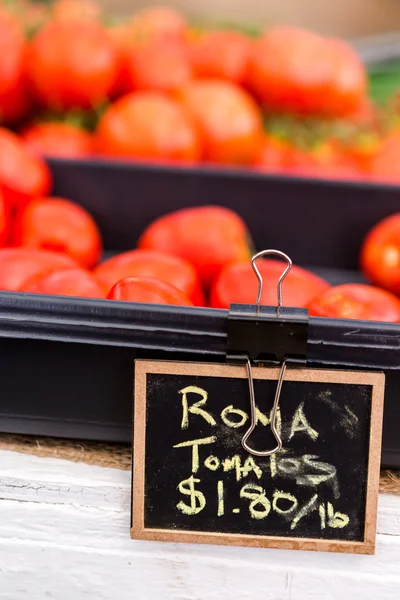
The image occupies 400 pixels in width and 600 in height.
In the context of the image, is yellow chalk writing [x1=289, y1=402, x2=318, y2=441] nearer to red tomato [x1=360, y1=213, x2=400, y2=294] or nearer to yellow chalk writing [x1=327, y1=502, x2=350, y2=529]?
yellow chalk writing [x1=327, y1=502, x2=350, y2=529]

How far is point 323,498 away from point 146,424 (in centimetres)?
16

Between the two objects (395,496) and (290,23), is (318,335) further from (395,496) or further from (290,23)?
(290,23)

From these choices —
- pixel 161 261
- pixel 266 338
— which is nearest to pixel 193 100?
pixel 161 261

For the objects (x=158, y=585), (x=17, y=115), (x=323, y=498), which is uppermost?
(x=17, y=115)

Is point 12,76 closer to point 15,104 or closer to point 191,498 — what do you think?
point 15,104

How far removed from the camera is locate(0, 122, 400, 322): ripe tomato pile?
0.74m

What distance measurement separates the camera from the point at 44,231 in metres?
1.04

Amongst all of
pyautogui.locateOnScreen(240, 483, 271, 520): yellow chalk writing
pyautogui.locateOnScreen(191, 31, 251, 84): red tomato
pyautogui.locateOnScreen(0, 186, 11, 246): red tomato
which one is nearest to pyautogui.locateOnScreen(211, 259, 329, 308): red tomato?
pyautogui.locateOnScreen(240, 483, 271, 520): yellow chalk writing

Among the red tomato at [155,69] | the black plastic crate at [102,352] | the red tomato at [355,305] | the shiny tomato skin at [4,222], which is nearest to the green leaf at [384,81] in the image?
the red tomato at [155,69]

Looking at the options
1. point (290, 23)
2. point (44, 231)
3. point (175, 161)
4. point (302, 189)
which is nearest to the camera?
point (44, 231)

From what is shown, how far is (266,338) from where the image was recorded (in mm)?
594

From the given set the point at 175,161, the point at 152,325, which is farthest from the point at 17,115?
the point at 152,325

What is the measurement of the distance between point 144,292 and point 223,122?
2.52ft

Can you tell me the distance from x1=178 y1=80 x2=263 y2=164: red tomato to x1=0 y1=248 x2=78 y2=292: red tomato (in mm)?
616
